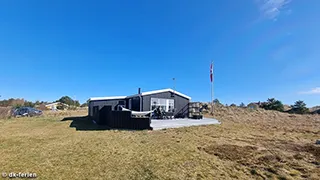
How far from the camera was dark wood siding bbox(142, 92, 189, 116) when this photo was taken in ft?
41.7

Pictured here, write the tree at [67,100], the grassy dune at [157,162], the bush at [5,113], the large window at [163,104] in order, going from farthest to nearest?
the tree at [67,100] < the bush at [5,113] < the large window at [163,104] < the grassy dune at [157,162]

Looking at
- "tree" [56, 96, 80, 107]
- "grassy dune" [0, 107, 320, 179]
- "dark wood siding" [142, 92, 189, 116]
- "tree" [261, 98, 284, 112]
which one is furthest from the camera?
"tree" [56, 96, 80, 107]

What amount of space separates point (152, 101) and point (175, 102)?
8.00 ft

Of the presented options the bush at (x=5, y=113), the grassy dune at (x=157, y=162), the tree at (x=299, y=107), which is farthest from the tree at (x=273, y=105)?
the bush at (x=5, y=113)

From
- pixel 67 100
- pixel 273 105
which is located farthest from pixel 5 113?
pixel 273 105

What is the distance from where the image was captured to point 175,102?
14.5m

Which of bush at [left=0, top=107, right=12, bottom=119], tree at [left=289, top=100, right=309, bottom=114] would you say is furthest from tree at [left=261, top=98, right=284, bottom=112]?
bush at [left=0, top=107, right=12, bottom=119]

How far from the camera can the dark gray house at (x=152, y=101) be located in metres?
12.7

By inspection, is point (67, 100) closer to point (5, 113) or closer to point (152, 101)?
point (5, 113)

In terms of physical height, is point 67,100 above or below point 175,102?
above

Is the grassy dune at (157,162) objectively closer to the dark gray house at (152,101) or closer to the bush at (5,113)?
the dark gray house at (152,101)

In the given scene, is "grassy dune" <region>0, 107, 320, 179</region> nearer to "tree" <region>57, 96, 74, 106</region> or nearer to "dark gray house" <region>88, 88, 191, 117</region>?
"dark gray house" <region>88, 88, 191, 117</region>

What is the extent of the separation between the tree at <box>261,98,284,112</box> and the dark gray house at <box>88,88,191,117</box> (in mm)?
22941

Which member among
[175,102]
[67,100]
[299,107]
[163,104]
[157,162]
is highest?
[67,100]
